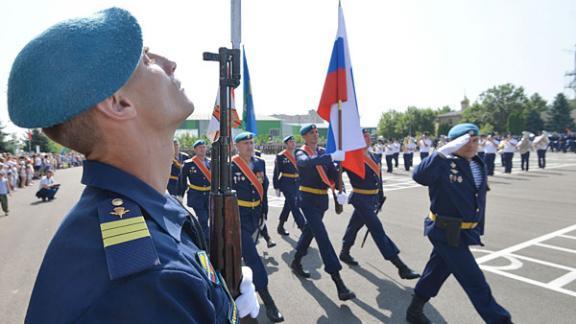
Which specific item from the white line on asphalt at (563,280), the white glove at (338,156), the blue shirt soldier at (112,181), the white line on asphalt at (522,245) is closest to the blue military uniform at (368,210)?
the white glove at (338,156)

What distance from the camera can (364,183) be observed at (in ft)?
17.5

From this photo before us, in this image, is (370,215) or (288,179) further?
(288,179)

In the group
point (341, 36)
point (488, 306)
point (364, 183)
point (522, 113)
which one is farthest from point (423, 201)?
point (522, 113)

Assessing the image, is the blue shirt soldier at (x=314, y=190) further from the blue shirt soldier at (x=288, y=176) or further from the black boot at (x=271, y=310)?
the blue shirt soldier at (x=288, y=176)

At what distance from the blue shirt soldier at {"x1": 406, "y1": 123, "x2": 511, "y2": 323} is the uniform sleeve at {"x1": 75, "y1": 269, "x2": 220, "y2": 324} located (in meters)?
3.05

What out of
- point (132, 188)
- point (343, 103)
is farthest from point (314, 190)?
Answer: point (132, 188)

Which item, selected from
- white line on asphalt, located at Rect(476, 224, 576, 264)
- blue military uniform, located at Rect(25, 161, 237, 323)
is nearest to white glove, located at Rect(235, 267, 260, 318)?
blue military uniform, located at Rect(25, 161, 237, 323)

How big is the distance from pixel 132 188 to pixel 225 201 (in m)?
0.88

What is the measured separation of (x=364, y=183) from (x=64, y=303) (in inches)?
190

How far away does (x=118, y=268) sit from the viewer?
2.64 feet

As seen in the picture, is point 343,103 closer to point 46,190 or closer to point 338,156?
point 338,156

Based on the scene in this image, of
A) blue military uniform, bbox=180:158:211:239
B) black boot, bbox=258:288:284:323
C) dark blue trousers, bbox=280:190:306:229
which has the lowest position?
black boot, bbox=258:288:284:323

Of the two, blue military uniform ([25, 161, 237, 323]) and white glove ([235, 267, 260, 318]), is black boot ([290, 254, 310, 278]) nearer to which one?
white glove ([235, 267, 260, 318])

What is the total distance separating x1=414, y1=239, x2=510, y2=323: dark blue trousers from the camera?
312 centimetres
